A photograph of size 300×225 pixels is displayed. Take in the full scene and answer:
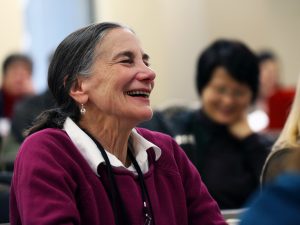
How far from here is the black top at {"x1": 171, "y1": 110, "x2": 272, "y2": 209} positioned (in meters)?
2.70

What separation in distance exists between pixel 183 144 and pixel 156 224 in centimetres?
109

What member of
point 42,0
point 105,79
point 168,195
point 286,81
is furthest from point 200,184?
point 286,81

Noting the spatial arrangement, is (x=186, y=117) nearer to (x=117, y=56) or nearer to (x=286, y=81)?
(x=117, y=56)

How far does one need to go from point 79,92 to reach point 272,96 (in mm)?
4848

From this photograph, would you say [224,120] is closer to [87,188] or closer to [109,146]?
[109,146]

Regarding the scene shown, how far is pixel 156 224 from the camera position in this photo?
161 centimetres

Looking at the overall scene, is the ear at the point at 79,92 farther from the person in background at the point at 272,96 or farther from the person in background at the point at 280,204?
the person in background at the point at 272,96

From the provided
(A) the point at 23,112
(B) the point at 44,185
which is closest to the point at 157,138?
(B) the point at 44,185

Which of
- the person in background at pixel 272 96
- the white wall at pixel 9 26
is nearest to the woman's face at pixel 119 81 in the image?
the person in background at pixel 272 96

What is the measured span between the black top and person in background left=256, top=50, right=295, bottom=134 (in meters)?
2.26

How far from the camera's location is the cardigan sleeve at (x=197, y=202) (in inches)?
68.4

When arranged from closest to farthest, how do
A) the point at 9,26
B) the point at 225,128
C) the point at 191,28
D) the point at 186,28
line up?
the point at 225,128 < the point at 9,26 < the point at 186,28 < the point at 191,28

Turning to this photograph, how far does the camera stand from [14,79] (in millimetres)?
5973

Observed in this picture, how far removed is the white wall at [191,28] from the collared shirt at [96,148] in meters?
4.05
